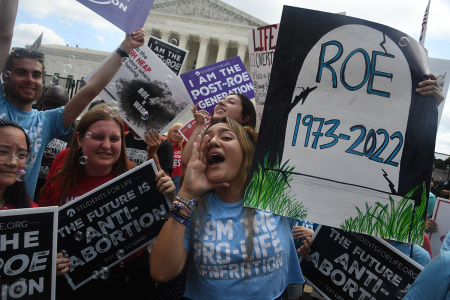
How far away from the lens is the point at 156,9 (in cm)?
3759

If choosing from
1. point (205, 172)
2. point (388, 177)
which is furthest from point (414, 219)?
point (205, 172)

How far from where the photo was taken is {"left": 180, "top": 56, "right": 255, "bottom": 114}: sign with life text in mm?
4316

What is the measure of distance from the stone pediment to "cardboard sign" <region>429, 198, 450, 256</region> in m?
36.2

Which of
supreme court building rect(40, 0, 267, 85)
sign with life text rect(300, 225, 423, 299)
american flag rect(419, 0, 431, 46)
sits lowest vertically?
sign with life text rect(300, 225, 423, 299)

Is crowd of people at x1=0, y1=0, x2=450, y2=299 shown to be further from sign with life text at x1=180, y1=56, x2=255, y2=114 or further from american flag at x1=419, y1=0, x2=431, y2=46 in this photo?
sign with life text at x1=180, y1=56, x2=255, y2=114

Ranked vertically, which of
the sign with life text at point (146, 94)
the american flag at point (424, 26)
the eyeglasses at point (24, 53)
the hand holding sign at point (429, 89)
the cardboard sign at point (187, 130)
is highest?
the american flag at point (424, 26)

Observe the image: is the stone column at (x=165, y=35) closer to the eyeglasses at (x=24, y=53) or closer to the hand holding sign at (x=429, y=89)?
the eyeglasses at (x=24, y=53)

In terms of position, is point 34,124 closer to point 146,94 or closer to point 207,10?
point 146,94

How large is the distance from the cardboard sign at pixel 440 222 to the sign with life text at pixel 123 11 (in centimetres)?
399

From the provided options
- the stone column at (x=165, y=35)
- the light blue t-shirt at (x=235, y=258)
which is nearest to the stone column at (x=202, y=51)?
the stone column at (x=165, y=35)

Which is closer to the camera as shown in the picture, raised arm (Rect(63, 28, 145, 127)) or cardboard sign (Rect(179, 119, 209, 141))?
raised arm (Rect(63, 28, 145, 127))

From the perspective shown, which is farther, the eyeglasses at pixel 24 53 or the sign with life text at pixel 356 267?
the eyeglasses at pixel 24 53

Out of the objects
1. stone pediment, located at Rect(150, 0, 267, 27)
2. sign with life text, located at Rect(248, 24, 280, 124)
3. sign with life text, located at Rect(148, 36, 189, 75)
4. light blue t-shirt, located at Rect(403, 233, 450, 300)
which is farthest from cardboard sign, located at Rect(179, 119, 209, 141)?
stone pediment, located at Rect(150, 0, 267, 27)

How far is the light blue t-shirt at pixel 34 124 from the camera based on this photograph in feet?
6.75
